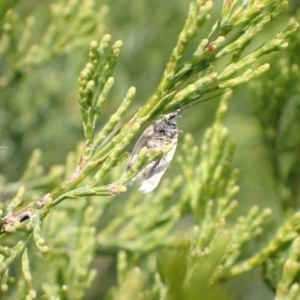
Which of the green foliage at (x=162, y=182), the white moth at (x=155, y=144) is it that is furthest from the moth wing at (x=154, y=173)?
the green foliage at (x=162, y=182)

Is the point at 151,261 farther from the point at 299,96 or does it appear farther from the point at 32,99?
the point at 32,99

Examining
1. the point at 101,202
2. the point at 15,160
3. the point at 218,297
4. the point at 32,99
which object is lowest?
the point at 218,297

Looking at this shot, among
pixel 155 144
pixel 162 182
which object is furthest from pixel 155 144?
pixel 162 182

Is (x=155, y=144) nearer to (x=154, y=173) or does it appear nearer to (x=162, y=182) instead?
(x=154, y=173)

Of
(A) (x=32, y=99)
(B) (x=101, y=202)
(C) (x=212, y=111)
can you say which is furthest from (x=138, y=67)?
(B) (x=101, y=202)

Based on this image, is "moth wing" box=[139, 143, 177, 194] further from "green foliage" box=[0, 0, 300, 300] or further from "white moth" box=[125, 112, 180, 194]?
"green foliage" box=[0, 0, 300, 300]

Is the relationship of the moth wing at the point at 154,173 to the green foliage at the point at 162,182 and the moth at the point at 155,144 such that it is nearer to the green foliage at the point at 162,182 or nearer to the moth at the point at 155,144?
the moth at the point at 155,144

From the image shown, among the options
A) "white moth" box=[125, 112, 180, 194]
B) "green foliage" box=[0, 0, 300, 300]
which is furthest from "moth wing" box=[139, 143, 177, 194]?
"green foliage" box=[0, 0, 300, 300]
